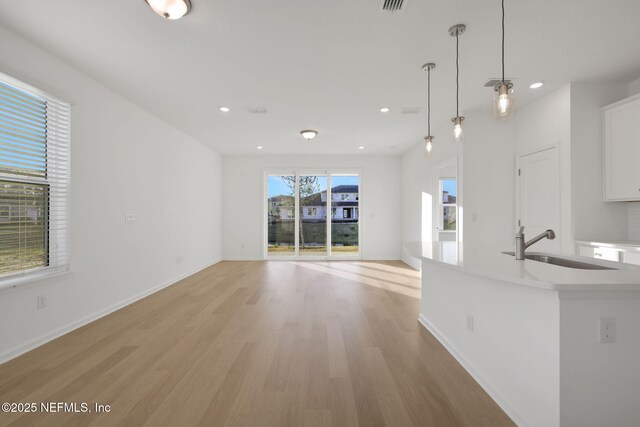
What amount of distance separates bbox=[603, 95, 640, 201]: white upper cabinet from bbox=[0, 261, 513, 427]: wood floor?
2.66m

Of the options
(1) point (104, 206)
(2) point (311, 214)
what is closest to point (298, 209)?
(2) point (311, 214)

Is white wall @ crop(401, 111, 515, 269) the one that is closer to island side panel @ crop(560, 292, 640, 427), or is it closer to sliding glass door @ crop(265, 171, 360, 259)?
island side panel @ crop(560, 292, 640, 427)

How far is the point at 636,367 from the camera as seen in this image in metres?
1.42

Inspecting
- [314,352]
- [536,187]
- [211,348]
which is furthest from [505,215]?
[211,348]

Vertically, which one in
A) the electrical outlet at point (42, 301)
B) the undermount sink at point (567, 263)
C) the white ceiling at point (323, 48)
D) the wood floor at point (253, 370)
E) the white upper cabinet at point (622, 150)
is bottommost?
the wood floor at point (253, 370)

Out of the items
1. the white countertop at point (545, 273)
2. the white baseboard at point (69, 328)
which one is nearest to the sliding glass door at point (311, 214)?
the white baseboard at point (69, 328)

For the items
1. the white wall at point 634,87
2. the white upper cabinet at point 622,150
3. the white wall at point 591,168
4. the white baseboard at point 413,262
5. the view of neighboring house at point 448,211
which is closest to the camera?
the white upper cabinet at point 622,150

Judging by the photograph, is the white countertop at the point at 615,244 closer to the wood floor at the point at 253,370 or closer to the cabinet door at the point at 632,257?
the cabinet door at the point at 632,257

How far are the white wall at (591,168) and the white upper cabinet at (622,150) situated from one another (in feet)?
0.27

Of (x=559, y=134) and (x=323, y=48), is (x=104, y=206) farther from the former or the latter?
(x=559, y=134)

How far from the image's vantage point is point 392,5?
6.82 ft

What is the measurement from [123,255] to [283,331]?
2443 mm

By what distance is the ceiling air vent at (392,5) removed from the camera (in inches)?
80.4

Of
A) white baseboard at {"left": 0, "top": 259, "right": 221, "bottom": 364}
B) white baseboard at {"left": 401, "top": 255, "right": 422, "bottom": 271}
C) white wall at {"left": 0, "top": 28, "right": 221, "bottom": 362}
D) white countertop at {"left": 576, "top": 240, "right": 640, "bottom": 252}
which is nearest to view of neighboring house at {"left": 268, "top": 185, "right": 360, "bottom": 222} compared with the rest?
white baseboard at {"left": 401, "top": 255, "right": 422, "bottom": 271}
